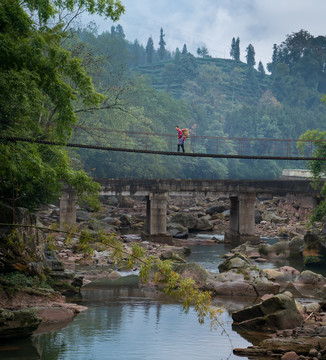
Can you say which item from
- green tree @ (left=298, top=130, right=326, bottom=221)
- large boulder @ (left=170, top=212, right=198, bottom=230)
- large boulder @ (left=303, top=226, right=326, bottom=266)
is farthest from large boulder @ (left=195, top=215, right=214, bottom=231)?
green tree @ (left=298, top=130, right=326, bottom=221)

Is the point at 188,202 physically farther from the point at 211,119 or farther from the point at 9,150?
the point at 9,150

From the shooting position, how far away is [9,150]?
18.1 m

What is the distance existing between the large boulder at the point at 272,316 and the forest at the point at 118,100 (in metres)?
7.36

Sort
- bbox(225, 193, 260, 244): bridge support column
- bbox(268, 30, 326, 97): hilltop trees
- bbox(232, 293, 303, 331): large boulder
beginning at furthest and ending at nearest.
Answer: bbox(268, 30, 326, 97): hilltop trees, bbox(225, 193, 260, 244): bridge support column, bbox(232, 293, 303, 331): large boulder

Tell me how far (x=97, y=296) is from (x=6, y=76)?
37.5ft

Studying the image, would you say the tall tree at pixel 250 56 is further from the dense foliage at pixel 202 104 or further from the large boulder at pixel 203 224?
the large boulder at pixel 203 224

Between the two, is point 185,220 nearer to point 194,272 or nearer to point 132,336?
point 194,272

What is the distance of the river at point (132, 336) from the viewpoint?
18016 millimetres

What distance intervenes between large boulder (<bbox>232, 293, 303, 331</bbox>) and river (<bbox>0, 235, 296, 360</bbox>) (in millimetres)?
737

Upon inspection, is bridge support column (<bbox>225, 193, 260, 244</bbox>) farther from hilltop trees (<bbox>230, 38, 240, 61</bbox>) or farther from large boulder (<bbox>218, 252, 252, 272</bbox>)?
hilltop trees (<bbox>230, 38, 240, 61</bbox>)

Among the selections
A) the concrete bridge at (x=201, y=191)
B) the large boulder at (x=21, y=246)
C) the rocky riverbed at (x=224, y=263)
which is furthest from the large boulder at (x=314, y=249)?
the large boulder at (x=21, y=246)

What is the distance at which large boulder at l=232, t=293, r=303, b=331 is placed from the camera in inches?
818

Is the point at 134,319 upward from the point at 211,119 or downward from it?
downward

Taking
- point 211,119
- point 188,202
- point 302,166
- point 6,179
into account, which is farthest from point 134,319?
point 211,119
